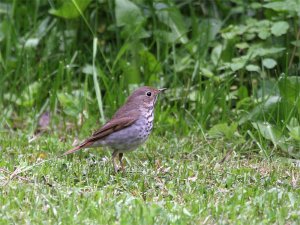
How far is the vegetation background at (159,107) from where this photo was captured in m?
5.89

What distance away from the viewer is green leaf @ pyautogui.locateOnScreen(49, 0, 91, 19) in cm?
930

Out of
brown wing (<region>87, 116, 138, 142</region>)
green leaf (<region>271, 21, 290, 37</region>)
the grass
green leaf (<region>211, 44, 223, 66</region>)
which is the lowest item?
the grass

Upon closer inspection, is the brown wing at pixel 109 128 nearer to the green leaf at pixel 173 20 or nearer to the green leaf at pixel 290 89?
the green leaf at pixel 290 89

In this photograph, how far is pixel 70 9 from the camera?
9500mm

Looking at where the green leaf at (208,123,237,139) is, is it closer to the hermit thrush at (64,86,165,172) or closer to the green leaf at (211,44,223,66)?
the hermit thrush at (64,86,165,172)

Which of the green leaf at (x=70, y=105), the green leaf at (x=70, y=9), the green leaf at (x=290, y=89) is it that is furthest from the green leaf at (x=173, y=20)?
the green leaf at (x=290, y=89)

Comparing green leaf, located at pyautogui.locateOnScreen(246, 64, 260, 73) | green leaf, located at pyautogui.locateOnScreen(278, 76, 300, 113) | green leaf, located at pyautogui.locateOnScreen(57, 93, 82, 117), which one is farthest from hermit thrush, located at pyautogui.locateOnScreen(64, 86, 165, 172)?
green leaf, located at pyautogui.locateOnScreen(246, 64, 260, 73)

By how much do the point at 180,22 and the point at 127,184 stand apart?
11.4 feet

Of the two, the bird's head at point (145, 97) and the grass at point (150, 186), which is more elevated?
the bird's head at point (145, 97)

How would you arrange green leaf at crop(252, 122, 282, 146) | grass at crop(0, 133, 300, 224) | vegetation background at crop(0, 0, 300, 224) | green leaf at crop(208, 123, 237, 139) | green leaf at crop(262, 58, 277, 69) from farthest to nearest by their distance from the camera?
green leaf at crop(262, 58, 277, 69)
green leaf at crop(208, 123, 237, 139)
green leaf at crop(252, 122, 282, 146)
vegetation background at crop(0, 0, 300, 224)
grass at crop(0, 133, 300, 224)

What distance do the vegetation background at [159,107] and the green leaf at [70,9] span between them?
0.04ft

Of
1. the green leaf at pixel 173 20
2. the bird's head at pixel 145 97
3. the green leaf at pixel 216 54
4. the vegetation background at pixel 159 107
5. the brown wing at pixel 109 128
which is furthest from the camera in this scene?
the green leaf at pixel 173 20

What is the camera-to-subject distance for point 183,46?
9570mm

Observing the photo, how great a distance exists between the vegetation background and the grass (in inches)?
0.5
